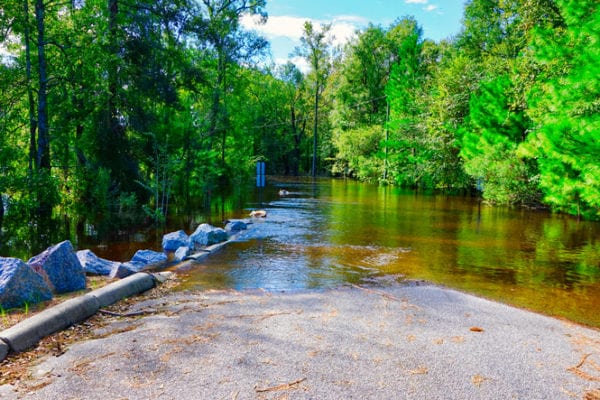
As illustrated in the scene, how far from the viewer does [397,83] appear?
3709cm

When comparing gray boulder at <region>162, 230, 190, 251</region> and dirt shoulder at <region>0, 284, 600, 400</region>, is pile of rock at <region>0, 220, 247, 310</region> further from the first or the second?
gray boulder at <region>162, 230, 190, 251</region>

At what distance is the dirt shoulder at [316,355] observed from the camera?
10.8ft

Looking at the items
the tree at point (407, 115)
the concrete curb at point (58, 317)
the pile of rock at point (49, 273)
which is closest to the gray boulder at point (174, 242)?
the pile of rock at point (49, 273)

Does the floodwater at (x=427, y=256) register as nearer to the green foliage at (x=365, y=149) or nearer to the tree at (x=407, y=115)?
the tree at (x=407, y=115)

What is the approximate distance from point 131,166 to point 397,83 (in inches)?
1082

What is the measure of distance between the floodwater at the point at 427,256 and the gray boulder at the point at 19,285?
197 centimetres

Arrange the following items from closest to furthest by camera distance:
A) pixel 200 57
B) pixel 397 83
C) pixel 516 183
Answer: pixel 516 183 < pixel 200 57 < pixel 397 83

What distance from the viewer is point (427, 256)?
9.65 meters

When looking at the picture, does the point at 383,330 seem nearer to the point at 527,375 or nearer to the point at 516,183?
the point at 527,375

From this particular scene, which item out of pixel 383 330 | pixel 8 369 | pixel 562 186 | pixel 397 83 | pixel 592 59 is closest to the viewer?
pixel 8 369

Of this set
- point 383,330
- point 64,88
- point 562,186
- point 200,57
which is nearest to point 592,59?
point 562,186

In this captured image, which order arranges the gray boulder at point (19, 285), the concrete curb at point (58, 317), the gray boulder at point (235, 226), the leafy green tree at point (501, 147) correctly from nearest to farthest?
the concrete curb at point (58, 317)
the gray boulder at point (19, 285)
the gray boulder at point (235, 226)
the leafy green tree at point (501, 147)

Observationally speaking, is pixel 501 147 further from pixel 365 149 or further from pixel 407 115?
pixel 365 149

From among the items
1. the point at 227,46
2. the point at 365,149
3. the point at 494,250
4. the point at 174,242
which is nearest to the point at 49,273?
the point at 174,242
